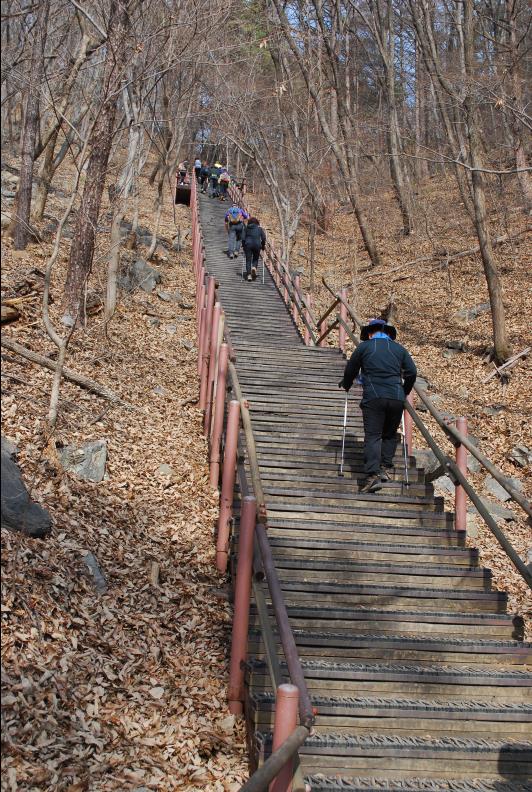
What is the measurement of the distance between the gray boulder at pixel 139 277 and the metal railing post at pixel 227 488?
11.1m

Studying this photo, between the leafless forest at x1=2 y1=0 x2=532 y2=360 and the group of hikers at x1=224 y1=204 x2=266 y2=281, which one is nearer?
the leafless forest at x1=2 y1=0 x2=532 y2=360

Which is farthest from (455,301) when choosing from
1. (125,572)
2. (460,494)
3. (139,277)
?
(125,572)

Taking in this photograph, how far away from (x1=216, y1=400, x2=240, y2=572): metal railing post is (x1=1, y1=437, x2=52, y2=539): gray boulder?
5.55ft

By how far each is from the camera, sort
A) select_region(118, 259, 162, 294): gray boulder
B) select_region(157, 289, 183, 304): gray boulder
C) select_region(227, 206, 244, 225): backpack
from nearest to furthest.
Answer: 1. select_region(118, 259, 162, 294): gray boulder
2. select_region(157, 289, 183, 304): gray boulder
3. select_region(227, 206, 244, 225): backpack

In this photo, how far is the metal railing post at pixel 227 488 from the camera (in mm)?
6844

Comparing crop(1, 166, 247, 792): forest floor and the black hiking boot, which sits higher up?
the black hiking boot

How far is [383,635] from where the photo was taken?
5.37m

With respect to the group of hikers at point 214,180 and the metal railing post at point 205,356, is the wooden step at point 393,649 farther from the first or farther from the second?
the group of hikers at point 214,180

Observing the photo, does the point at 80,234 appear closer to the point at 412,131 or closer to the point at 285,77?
the point at 285,77

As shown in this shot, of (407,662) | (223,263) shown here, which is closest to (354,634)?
(407,662)

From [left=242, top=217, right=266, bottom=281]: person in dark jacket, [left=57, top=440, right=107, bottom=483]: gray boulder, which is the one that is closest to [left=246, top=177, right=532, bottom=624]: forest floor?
[left=242, top=217, right=266, bottom=281]: person in dark jacket

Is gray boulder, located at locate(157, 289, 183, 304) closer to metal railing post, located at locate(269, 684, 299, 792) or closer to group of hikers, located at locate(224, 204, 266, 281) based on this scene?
group of hikers, located at locate(224, 204, 266, 281)

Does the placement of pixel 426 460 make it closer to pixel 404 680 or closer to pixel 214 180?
pixel 404 680

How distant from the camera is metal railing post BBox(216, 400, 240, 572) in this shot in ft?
22.5
